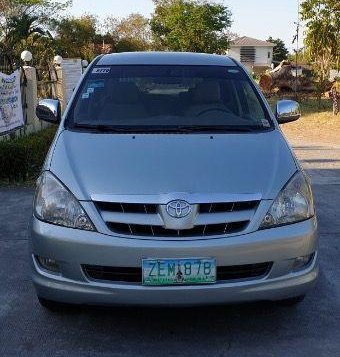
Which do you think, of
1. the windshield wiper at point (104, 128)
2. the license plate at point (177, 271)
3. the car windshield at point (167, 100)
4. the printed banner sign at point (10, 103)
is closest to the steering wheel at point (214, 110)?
the car windshield at point (167, 100)

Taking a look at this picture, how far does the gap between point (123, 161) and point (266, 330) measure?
1338 millimetres

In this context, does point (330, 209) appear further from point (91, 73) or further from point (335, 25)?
point (335, 25)

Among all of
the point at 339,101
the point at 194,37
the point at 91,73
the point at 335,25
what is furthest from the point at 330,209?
the point at 194,37

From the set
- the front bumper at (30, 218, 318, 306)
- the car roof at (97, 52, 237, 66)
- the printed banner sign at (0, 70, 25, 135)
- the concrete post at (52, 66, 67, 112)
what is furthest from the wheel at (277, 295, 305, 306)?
the concrete post at (52, 66, 67, 112)

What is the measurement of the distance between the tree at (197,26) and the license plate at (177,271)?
44.7 metres

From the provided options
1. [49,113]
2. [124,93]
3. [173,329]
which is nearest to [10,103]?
[49,113]

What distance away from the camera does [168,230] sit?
3.22m

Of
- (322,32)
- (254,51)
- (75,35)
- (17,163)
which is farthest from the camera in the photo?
(254,51)

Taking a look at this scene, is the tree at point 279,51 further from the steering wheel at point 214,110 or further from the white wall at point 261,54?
the steering wheel at point 214,110

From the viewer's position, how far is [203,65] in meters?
4.91

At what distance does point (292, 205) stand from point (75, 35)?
5390 cm

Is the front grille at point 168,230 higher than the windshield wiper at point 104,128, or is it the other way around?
the windshield wiper at point 104,128

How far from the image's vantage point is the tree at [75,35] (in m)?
52.0

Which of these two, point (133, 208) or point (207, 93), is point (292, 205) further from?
point (207, 93)
